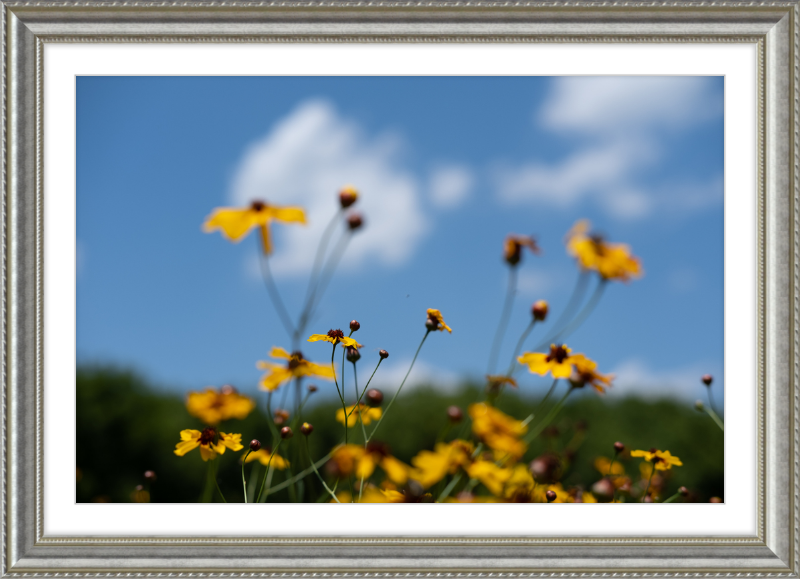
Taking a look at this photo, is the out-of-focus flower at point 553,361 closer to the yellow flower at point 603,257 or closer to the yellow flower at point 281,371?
the yellow flower at point 603,257

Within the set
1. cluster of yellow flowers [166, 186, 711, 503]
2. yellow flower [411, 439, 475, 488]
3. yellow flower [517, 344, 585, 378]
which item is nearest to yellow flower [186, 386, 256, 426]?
cluster of yellow flowers [166, 186, 711, 503]

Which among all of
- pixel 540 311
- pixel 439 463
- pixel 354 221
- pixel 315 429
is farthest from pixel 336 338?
pixel 315 429

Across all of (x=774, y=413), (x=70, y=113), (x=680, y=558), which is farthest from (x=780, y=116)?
(x=70, y=113)

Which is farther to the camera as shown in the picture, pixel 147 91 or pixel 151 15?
pixel 147 91

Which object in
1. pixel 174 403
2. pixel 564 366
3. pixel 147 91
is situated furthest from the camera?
pixel 174 403

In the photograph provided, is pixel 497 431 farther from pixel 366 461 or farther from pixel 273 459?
pixel 273 459

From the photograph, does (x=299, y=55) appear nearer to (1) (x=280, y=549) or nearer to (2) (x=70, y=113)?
(2) (x=70, y=113)
